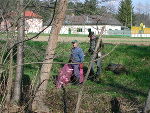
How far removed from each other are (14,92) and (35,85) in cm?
422

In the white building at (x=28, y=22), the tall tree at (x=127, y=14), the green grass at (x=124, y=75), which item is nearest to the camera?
the white building at (x=28, y=22)

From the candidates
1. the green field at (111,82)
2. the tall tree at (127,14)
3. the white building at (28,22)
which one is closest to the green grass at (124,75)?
the green field at (111,82)

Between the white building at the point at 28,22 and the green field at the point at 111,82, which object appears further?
the green field at the point at 111,82

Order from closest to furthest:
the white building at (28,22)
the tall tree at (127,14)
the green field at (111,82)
A: the white building at (28,22), the green field at (111,82), the tall tree at (127,14)

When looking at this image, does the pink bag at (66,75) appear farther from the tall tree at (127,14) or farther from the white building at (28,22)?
the tall tree at (127,14)

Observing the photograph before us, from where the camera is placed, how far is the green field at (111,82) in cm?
1157

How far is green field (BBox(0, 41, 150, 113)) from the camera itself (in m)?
11.6

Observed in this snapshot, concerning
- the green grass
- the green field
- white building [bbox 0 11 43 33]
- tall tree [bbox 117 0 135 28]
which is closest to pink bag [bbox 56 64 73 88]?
the green field

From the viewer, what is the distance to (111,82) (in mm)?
15141

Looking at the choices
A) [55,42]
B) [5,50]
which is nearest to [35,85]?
[5,50]

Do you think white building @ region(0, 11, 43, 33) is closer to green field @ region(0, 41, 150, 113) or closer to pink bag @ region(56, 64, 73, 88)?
green field @ region(0, 41, 150, 113)

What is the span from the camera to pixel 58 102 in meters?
11.7

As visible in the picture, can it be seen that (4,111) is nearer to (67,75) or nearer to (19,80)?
(19,80)

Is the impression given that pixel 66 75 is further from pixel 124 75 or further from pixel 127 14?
pixel 127 14
